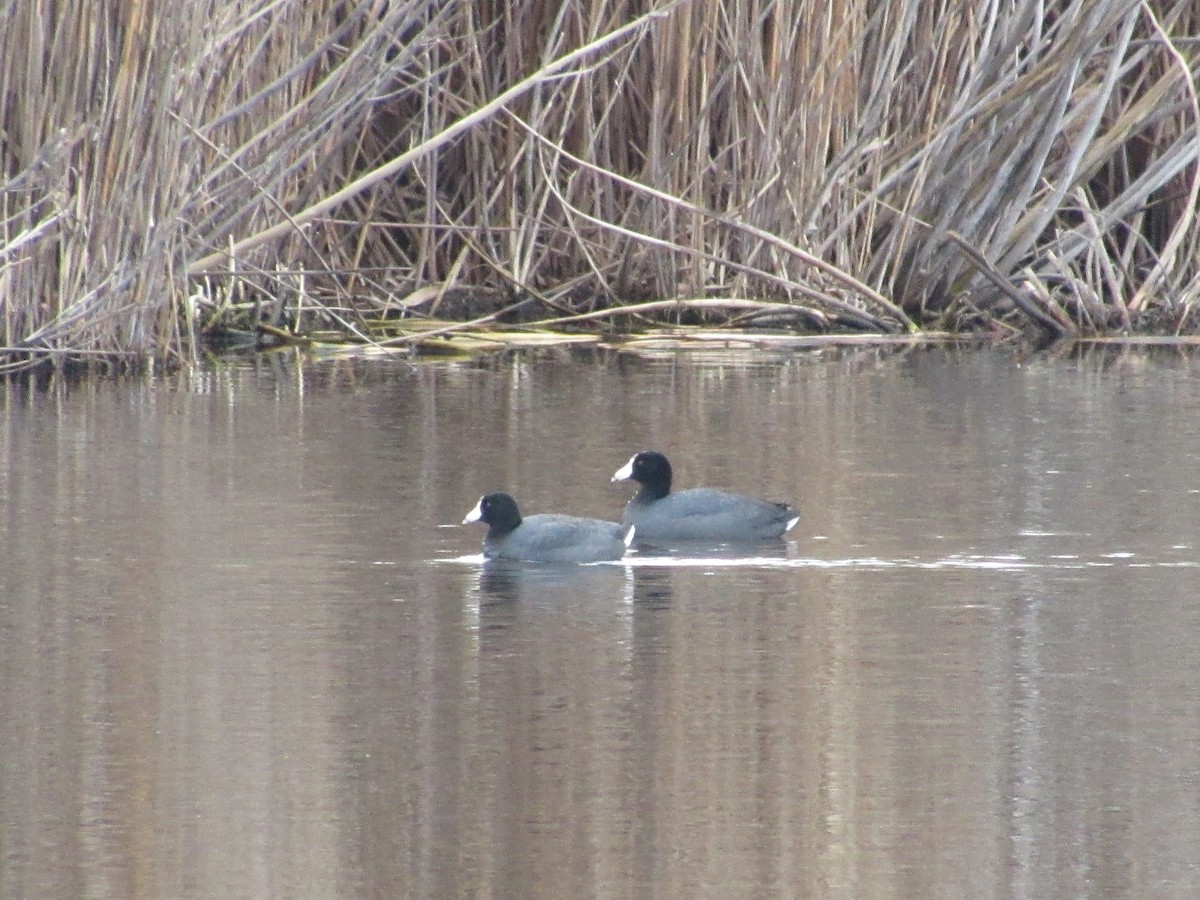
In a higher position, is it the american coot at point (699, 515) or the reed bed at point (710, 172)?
the reed bed at point (710, 172)

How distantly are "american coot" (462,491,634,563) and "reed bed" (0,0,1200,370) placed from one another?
14.4ft

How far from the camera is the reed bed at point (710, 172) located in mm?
11773

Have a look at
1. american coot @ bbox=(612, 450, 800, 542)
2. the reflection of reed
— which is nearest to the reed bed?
american coot @ bbox=(612, 450, 800, 542)

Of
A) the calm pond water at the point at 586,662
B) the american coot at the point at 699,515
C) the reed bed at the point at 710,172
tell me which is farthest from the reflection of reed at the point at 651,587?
the reed bed at the point at 710,172

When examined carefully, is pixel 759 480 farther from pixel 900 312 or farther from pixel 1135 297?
pixel 1135 297

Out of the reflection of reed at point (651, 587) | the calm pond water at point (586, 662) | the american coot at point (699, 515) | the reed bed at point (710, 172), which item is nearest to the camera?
the calm pond water at point (586, 662)

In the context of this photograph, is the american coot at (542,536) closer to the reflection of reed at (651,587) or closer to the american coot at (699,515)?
the reflection of reed at (651,587)

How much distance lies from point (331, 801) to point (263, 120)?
7.70 m

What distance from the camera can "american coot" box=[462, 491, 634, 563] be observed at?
6.72 metres

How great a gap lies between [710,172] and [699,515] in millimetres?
5808

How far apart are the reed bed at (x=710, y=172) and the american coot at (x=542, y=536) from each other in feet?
14.4

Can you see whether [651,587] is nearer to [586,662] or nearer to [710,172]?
[586,662]

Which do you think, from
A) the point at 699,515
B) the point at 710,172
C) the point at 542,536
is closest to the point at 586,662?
the point at 542,536

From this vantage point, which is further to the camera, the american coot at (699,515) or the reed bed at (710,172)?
the reed bed at (710,172)
